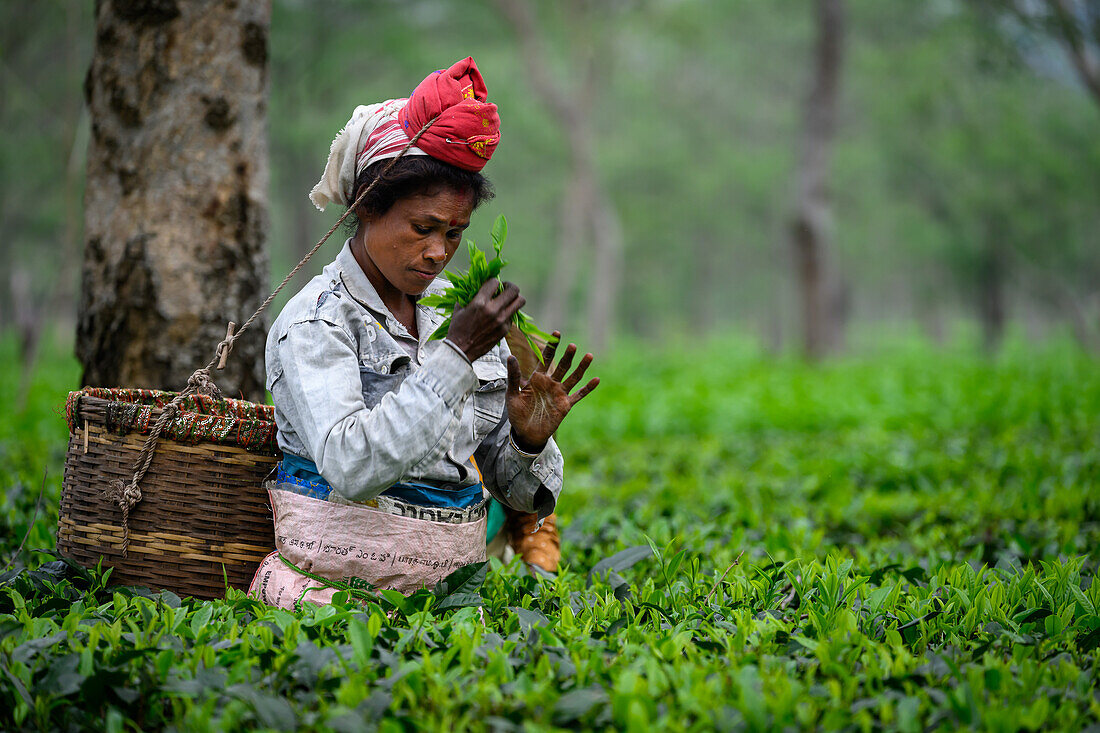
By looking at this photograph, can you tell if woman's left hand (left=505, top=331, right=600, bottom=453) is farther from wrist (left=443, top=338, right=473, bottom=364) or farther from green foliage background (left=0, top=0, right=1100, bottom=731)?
green foliage background (left=0, top=0, right=1100, bottom=731)

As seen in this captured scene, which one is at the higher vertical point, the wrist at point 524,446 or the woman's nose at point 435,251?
the woman's nose at point 435,251

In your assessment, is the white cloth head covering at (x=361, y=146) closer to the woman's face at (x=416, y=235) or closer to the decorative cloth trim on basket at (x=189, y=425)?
the woman's face at (x=416, y=235)

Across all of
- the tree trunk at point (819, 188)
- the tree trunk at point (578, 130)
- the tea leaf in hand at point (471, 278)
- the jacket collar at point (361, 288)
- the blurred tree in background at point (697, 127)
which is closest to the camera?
the tea leaf in hand at point (471, 278)

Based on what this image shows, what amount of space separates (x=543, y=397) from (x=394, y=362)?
413mm

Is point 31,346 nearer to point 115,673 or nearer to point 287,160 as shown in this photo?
point 115,673

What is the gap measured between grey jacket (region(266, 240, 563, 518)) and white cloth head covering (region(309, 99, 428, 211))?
22cm

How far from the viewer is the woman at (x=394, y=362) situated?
2182 mm

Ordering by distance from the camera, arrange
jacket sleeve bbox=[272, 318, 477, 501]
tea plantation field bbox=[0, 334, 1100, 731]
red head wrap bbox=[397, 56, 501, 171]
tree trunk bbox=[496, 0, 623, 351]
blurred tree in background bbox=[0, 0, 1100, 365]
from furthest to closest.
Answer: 1. blurred tree in background bbox=[0, 0, 1100, 365]
2. tree trunk bbox=[496, 0, 623, 351]
3. red head wrap bbox=[397, 56, 501, 171]
4. jacket sleeve bbox=[272, 318, 477, 501]
5. tea plantation field bbox=[0, 334, 1100, 731]

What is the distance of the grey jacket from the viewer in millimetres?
2096

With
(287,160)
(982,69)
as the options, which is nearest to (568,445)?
(982,69)

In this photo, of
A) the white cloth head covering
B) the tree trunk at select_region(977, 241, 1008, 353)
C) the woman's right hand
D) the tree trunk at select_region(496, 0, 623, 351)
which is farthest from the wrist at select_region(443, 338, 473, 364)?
the tree trunk at select_region(977, 241, 1008, 353)

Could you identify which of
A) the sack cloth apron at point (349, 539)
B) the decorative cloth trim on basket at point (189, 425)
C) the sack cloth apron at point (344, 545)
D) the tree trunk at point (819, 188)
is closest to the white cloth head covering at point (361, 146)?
the sack cloth apron at point (349, 539)

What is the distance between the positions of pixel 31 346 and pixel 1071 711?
8.23m

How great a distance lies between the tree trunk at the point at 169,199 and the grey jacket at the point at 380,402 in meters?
1.21
